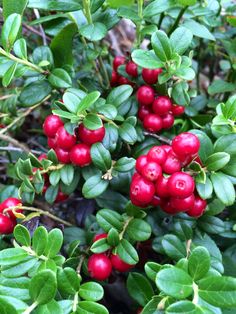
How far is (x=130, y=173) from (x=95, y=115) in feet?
1.21

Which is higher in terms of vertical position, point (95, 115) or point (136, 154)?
point (95, 115)

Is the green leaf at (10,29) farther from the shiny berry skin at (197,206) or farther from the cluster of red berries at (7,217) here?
the shiny berry skin at (197,206)

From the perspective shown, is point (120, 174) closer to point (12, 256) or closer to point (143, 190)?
point (143, 190)

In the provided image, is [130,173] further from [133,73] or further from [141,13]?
[141,13]

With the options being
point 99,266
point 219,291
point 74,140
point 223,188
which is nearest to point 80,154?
point 74,140

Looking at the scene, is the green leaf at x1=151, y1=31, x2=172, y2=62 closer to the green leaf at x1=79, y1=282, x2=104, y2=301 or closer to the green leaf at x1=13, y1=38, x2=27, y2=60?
the green leaf at x1=13, y1=38, x2=27, y2=60

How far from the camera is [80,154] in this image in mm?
1607

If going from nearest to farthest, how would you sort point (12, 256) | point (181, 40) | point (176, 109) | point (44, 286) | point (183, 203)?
1. point (44, 286)
2. point (12, 256)
3. point (183, 203)
4. point (181, 40)
5. point (176, 109)

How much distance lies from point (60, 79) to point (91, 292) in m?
0.85

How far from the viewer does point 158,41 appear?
1593 mm

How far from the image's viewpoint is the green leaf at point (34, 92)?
6.10ft

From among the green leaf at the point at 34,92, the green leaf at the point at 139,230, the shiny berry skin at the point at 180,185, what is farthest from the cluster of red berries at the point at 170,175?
the green leaf at the point at 34,92

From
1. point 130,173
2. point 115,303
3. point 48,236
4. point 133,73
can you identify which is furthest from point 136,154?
point 115,303

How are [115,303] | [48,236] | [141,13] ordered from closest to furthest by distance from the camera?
1. [48,236]
2. [141,13]
3. [115,303]
